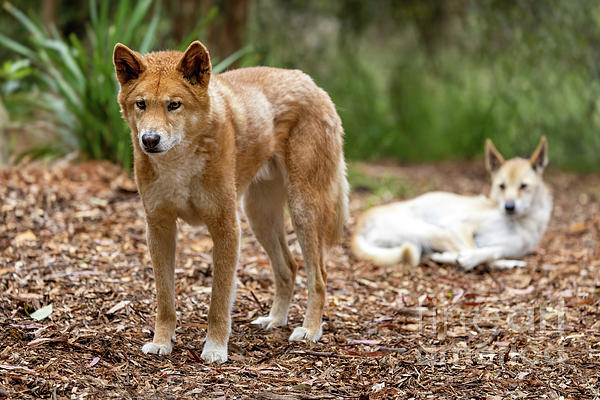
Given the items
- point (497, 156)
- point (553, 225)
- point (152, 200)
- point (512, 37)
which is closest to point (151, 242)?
point (152, 200)

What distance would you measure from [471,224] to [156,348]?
3.60 m

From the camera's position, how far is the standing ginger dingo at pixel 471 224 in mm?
5914

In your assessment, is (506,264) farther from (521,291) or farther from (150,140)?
(150,140)

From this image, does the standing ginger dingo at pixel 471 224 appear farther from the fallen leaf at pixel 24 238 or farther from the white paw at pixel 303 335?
the fallen leaf at pixel 24 238

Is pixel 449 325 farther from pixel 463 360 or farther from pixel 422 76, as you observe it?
pixel 422 76

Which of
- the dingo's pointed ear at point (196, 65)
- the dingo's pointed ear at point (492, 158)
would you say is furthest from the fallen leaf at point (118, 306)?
the dingo's pointed ear at point (492, 158)

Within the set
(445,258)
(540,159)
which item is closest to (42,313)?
(445,258)

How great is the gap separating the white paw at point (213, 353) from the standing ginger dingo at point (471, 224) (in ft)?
7.71

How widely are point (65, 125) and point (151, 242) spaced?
426 centimetres

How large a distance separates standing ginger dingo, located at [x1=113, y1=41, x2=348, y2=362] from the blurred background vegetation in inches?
159

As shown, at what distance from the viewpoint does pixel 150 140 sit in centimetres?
321

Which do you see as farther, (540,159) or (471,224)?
(540,159)

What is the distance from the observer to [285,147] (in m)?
4.15

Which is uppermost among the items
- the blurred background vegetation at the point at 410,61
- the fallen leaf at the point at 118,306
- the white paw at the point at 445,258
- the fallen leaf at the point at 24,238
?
the blurred background vegetation at the point at 410,61
